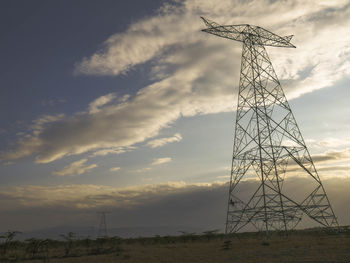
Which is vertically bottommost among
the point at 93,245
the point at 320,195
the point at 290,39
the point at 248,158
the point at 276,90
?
the point at 93,245

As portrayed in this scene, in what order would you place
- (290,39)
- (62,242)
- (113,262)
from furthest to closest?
(62,242)
(290,39)
(113,262)

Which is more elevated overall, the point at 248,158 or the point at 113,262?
the point at 248,158

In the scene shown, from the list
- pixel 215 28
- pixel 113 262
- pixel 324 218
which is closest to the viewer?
pixel 113 262

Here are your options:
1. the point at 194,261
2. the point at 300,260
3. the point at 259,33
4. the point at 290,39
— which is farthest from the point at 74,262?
the point at 290,39

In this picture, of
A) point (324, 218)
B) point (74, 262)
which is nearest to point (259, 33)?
point (324, 218)

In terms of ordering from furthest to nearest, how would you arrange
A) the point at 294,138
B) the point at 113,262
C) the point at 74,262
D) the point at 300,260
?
the point at 294,138 < the point at 74,262 < the point at 113,262 < the point at 300,260

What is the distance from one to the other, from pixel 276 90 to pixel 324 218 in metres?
20.2

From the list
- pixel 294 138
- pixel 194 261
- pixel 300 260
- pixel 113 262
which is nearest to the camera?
pixel 300 260

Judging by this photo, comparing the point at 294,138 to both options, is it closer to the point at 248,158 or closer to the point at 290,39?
the point at 248,158

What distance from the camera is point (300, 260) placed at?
21656 millimetres

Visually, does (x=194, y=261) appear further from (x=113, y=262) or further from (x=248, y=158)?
(x=248, y=158)

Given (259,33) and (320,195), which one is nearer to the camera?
(320,195)

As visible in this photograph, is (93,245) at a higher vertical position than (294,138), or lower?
lower

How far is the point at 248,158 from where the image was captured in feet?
145
